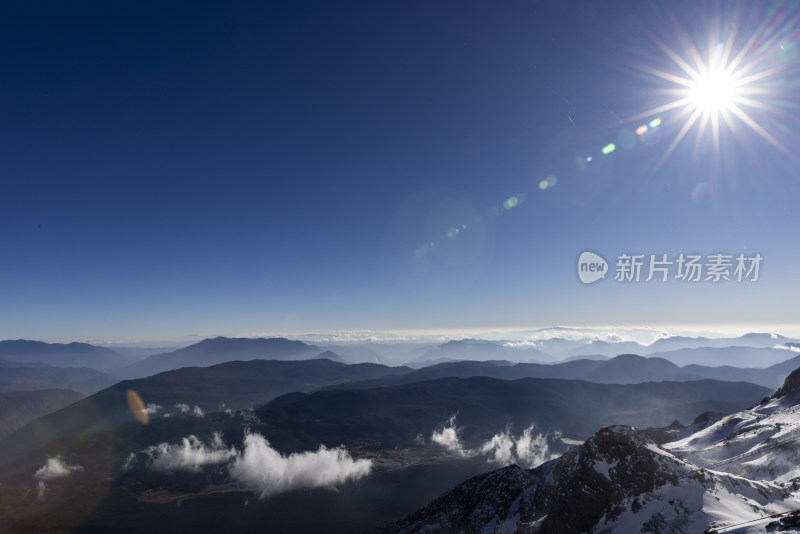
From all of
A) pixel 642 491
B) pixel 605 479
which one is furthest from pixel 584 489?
pixel 642 491

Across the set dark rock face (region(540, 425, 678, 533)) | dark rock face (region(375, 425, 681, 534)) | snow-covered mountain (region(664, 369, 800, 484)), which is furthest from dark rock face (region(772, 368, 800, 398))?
dark rock face (region(540, 425, 678, 533))

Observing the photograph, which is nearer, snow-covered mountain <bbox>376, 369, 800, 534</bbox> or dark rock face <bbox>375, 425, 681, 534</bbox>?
snow-covered mountain <bbox>376, 369, 800, 534</bbox>

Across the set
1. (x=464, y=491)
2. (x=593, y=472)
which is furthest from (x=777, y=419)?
(x=464, y=491)

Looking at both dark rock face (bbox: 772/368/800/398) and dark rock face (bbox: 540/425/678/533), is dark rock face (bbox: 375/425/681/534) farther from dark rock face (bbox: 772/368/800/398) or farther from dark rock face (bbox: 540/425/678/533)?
dark rock face (bbox: 772/368/800/398)

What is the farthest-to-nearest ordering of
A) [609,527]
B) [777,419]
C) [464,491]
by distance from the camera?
[464,491] < [777,419] < [609,527]

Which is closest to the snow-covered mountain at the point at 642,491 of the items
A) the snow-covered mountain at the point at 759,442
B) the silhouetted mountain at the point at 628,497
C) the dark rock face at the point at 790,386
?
the silhouetted mountain at the point at 628,497

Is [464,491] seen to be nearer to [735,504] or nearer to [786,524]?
[735,504]

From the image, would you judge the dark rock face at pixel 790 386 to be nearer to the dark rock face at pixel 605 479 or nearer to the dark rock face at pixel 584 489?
the dark rock face at pixel 584 489
